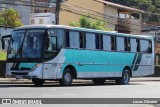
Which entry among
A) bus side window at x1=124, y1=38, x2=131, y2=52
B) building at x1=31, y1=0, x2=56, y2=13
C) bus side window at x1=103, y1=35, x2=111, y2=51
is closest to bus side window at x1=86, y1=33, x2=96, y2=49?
bus side window at x1=103, y1=35, x2=111, y2=51

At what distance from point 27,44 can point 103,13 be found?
4734 centimetres

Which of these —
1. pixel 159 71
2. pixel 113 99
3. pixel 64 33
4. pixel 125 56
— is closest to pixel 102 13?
pixel 159 71

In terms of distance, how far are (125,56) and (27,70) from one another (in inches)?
337

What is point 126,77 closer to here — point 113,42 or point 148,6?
point 113,42

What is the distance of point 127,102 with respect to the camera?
1598 centimetres

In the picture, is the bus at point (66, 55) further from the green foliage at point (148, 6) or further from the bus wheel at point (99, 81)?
the green foliage at point (148, 6)

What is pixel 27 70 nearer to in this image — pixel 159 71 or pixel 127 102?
pixel 127 102

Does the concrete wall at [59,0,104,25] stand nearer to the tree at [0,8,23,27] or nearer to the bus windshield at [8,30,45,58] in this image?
the tree at [0,8,23,27]

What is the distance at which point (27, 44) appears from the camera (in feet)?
80.4

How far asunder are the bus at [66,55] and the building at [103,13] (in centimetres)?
3667

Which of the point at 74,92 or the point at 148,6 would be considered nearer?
the point at 74,92

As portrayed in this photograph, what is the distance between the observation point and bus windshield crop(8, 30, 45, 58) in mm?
24297

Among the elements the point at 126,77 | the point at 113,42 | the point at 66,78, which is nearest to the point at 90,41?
the point at 113,42

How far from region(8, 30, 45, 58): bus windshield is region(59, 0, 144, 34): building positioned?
4141 centimetres
